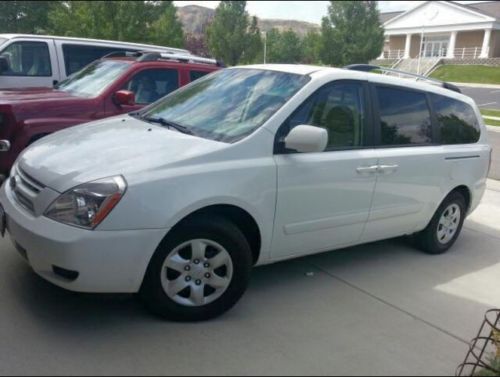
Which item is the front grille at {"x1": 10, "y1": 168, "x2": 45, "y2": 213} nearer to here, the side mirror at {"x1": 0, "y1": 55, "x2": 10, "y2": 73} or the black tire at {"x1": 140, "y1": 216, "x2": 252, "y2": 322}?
the black tire at {"x1": 140, "y1": 216, "x2": 252, "y2": 322}

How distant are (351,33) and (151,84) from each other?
111 ft

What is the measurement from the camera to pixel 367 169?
4.11 meters

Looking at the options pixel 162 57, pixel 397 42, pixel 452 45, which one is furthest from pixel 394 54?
pixel 162 57

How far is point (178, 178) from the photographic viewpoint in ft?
10.3

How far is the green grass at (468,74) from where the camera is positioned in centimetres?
3987

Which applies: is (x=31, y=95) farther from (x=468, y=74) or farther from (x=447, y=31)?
(x=447, y=31)

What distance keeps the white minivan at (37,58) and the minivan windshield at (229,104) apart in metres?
4.38

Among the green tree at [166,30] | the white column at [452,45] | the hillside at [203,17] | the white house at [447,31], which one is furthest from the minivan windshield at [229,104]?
the hillside at [203,17]

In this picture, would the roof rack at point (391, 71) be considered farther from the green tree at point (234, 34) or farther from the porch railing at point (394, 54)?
the porch railing at point (394, 54)

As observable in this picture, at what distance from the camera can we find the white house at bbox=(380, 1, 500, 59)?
4984cm

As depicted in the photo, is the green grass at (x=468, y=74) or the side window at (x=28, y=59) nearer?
the side window at (x=28, y=59)

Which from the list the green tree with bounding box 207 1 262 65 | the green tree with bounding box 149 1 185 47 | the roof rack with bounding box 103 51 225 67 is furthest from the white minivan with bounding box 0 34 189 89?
the green tree with bounding box 207 1 262 65

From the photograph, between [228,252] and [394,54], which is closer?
[228,252]

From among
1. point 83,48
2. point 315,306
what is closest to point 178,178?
point 315,306
